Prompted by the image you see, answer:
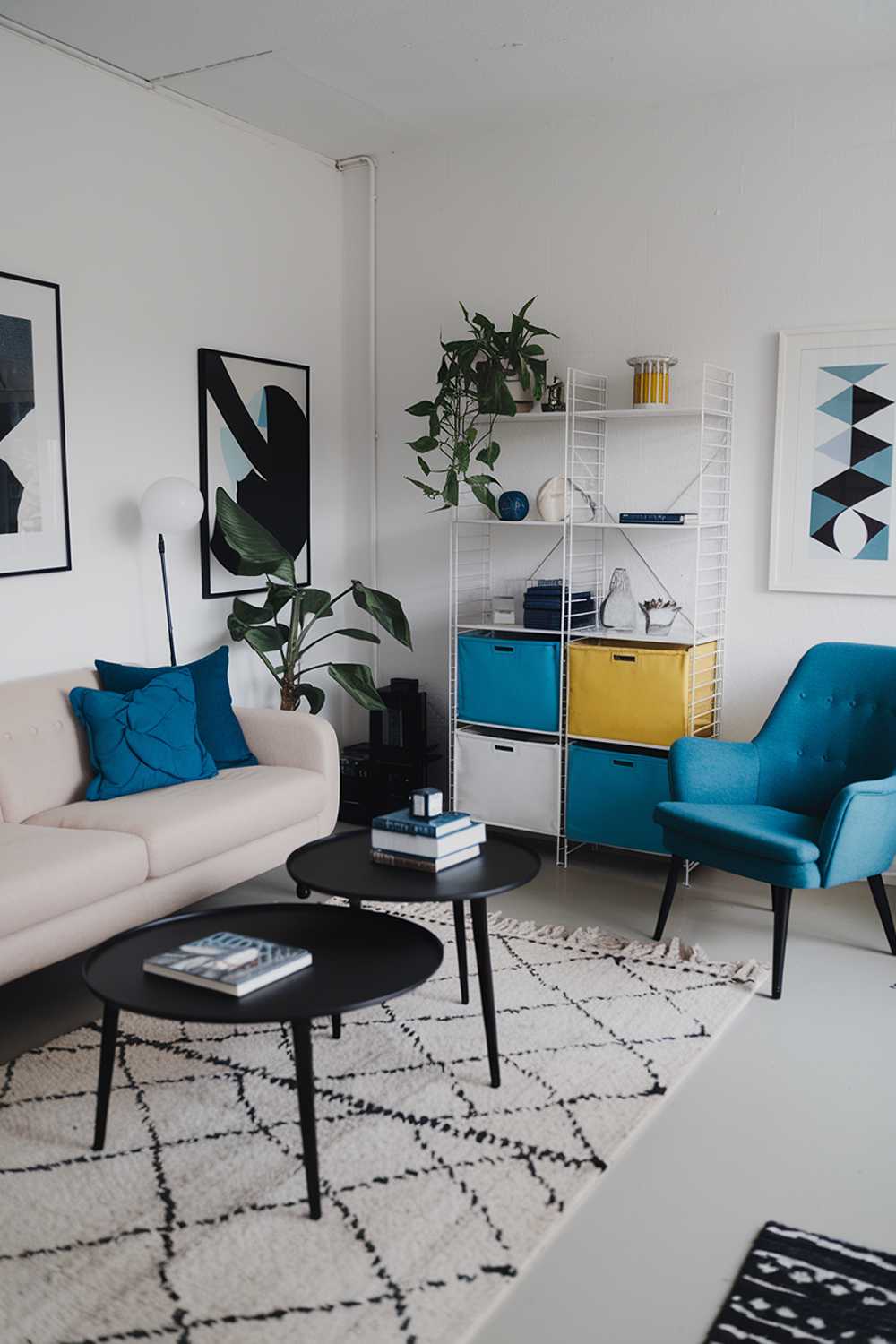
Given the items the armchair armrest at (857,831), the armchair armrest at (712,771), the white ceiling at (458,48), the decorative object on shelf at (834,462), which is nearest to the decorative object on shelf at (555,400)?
the decorative object on shelf at (834,462)

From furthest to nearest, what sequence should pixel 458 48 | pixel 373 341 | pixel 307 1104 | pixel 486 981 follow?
pixel 373 341 < pixel 458 48 < pixel 486 981 < pixel 307 1104

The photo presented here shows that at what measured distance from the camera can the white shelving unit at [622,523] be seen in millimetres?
4543

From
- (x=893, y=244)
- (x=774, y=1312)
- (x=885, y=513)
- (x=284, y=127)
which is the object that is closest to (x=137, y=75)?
(x=284, y=127)

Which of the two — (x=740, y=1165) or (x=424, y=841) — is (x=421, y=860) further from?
(x=740, y=1165)

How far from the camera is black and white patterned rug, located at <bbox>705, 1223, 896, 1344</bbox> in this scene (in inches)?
79.0

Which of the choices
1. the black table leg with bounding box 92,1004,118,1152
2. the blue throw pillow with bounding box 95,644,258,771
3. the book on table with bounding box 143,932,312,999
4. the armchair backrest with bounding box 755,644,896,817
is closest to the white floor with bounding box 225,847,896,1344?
the armchair backrest with bounding box 755,644,896,817

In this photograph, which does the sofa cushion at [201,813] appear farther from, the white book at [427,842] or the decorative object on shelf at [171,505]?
the decorative object on shelf at [171,505]

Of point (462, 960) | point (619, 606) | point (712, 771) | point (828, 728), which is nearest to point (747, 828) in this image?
point (712, 771)

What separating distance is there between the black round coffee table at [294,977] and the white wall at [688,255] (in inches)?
92.8

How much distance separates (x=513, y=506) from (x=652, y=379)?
723mm

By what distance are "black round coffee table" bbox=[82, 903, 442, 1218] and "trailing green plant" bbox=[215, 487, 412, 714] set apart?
1.85 meters

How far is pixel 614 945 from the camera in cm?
372

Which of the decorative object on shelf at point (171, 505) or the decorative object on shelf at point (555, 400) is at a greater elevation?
the decorative object on shelf at point (555, 400)

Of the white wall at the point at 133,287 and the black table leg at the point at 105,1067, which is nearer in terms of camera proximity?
the black table leg at the point at 105,1067
